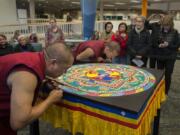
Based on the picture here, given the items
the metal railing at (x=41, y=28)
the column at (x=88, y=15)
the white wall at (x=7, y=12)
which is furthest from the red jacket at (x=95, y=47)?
the white wall at (x=7, y=12)

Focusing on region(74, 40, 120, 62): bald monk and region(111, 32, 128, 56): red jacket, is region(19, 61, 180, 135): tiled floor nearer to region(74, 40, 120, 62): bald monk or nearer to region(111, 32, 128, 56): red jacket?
region(74, 40, 120, 62): bald monk

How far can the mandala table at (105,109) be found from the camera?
4.43ft

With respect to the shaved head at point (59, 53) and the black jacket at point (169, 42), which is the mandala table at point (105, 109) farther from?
the black jacket at point (169, 42)

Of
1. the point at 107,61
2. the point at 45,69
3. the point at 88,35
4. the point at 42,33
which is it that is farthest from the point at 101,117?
the point at 42,33

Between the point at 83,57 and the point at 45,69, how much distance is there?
1087mm

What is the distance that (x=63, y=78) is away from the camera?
6.19 feet

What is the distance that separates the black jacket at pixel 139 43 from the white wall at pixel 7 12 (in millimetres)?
9416

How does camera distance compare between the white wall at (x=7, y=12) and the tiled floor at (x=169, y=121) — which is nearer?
the tiled floor at (x=169, y=121)

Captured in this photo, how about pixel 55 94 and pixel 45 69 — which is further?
pixel 55 94

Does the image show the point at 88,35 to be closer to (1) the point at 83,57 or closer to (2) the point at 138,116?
(1) the point at 83,57

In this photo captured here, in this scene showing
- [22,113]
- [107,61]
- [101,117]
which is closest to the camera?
[22,113]

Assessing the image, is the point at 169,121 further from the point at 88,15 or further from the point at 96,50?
the point at 88,15

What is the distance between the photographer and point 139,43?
326 centimetres

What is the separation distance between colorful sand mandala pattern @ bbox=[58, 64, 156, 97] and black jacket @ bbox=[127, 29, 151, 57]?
1.05 metres
